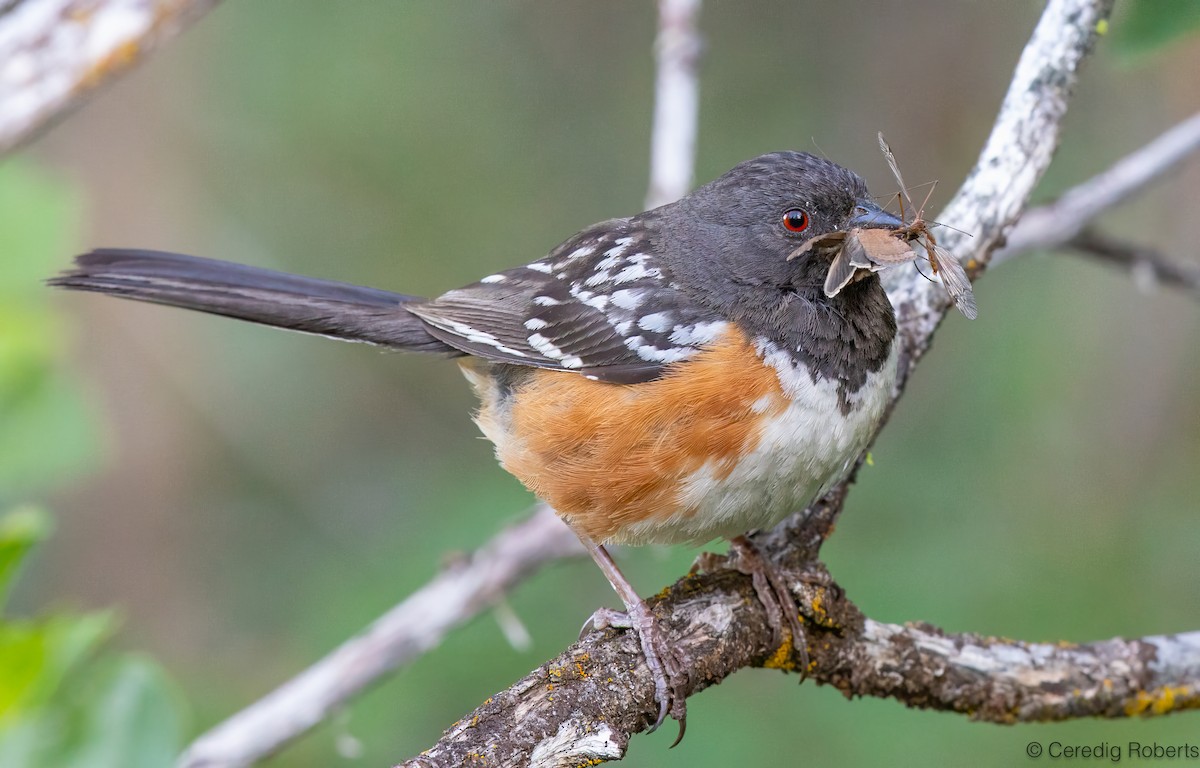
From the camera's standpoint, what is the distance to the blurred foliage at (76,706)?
6.66 ft

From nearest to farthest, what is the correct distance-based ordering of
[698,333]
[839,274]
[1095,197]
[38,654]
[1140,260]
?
[38,654] < [839,274] < [698,333] < [1095,197] < [1140,260]

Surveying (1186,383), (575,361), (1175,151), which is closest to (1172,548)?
(1186,383)

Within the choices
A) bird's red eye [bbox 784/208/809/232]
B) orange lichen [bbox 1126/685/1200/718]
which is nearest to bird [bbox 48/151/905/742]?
bird's red eye [bbox 784/208/809/232]

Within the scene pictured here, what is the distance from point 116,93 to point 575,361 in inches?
150

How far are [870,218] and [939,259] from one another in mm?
343

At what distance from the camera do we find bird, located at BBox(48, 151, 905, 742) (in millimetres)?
2453

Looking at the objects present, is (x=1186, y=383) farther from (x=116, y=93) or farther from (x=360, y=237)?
(x=116, y=93)

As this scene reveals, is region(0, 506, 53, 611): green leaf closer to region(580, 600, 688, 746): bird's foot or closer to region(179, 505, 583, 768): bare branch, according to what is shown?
region(179, 505, 583, 768): bare branch

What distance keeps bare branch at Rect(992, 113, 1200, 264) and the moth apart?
0.68 metres

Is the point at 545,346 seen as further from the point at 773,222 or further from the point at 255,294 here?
the point at 255,294

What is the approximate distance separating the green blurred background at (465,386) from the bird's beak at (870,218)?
29.1 inches

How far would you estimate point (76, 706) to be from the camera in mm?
2143

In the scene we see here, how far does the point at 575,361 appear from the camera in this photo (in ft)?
9.27

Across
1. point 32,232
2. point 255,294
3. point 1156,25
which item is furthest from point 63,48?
point 1156,25
